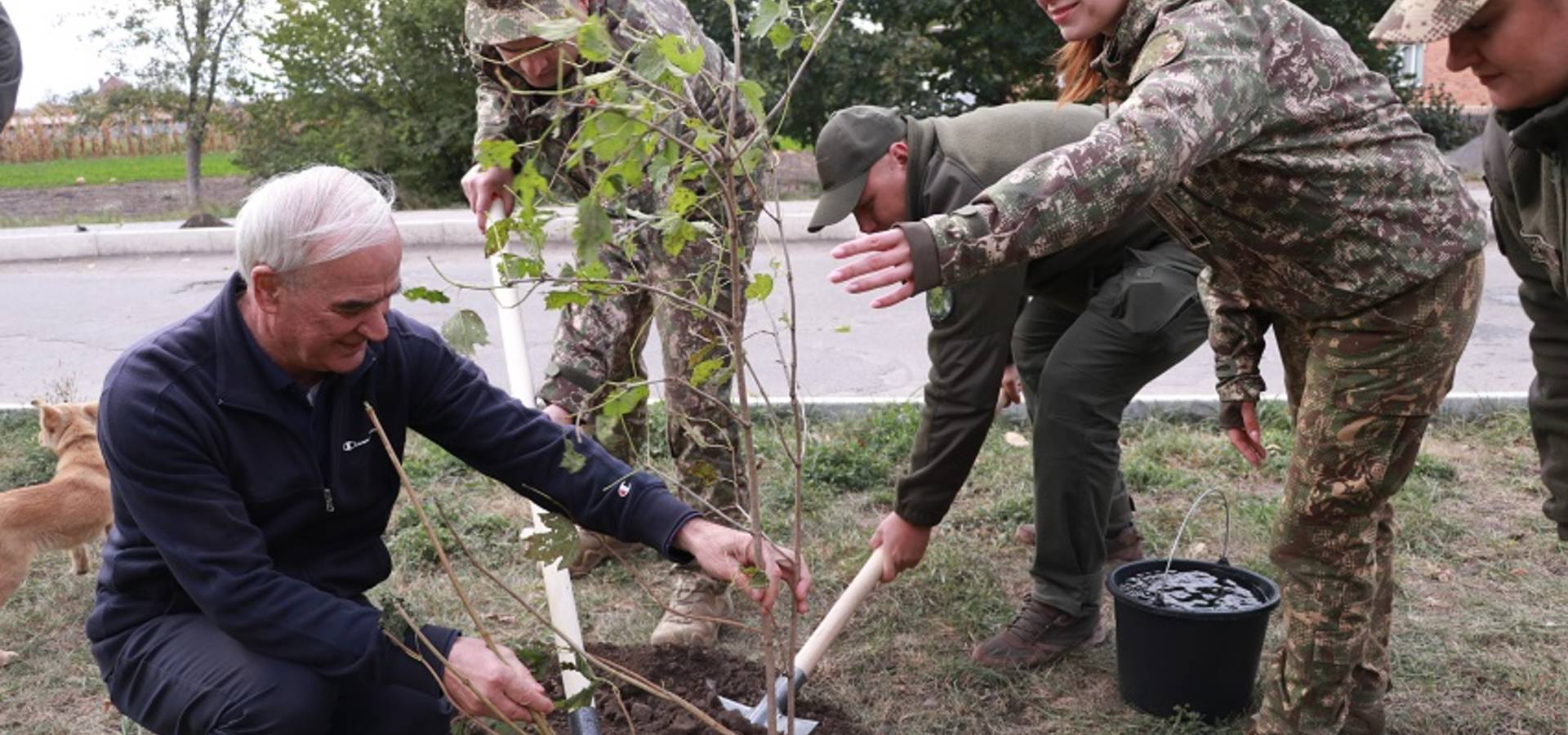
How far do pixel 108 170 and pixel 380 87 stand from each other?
13.4 meters

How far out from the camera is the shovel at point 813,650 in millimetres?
3322

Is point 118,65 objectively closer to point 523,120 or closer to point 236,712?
point 523,120

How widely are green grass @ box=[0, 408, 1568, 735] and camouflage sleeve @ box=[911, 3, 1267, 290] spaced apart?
1.53m

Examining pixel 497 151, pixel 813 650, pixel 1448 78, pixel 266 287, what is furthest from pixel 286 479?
pixel 1448 78

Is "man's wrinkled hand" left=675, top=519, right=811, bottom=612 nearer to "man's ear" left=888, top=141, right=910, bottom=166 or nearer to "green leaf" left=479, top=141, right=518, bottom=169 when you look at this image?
"green leaf" left=479, top=141, right=518, bottom=169

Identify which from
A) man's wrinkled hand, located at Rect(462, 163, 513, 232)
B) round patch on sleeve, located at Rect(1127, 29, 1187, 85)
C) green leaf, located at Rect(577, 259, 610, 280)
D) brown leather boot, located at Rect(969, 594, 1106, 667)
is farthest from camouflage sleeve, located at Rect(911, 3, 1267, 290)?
man's wrinkled hand, located at Rect(462, 163, 513, 232)

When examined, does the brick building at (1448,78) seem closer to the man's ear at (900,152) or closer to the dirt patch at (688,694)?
the man's ear at (900,152)

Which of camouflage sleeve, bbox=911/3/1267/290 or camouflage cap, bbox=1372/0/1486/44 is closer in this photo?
camouflage cap, bbox=1372/0/1486/44

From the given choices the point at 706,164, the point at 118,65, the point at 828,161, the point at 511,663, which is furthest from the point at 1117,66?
the point at 118,65

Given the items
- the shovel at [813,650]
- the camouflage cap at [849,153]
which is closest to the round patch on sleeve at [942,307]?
the camouflage cap at [849,153]

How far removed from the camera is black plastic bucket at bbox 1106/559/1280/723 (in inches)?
137

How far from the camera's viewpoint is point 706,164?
2.24 metres

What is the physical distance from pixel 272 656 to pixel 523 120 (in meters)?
2.04

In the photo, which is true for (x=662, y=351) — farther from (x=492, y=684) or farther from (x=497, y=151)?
(x=497, y=151)
